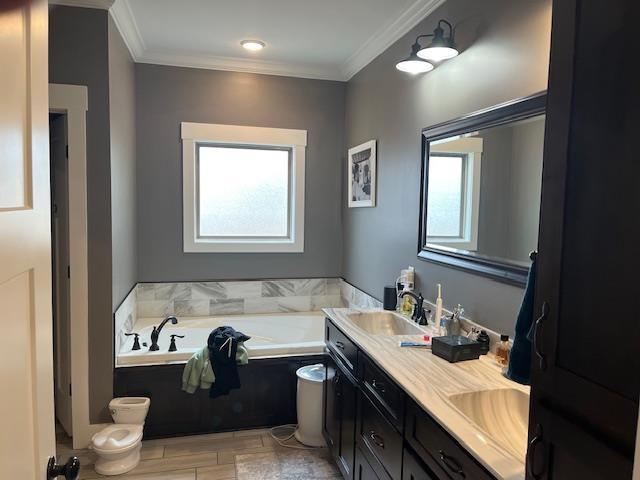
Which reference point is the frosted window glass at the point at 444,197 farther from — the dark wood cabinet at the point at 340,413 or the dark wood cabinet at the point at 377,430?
the dark wood cabinet at the point at 340,413

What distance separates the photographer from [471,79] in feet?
7.21

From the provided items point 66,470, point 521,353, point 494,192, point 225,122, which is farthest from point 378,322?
point 225,122

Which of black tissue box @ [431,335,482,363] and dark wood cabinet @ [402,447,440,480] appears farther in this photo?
black tissue box @ [431,335,482,363]

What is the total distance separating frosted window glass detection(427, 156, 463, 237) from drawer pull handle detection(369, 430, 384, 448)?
1043mm

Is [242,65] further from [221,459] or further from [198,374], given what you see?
[221,459]

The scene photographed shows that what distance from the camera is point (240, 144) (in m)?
3.94

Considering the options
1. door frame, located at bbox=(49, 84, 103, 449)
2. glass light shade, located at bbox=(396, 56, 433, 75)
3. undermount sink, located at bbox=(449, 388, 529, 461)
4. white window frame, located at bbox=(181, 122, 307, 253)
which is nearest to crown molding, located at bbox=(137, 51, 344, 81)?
white window frame, located at bbox=(181, 122, 307, 253)

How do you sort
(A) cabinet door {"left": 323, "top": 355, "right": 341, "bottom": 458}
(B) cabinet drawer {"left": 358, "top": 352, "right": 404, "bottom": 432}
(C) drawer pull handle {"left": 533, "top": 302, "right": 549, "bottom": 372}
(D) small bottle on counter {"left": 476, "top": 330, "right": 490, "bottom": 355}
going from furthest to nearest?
(A) cabinet door {"left": 323, "top": 355, "right": 341, "bottom": 458}
(D) small bottle on counter {"left": 476, "top": 330, "right": 490, "bottom": 355}
(B) cabinet drawer {"left": 358, "top": 352, "right": 404, "bottom": 432}
(C) drawer pull handle {"left": 533, "top": 302, "right": 549, "bottom": 372}

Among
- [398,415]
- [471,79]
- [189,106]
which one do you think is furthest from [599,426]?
[189,106]

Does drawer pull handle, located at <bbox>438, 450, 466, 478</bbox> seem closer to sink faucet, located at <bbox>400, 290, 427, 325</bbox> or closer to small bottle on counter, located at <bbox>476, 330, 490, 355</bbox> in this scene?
small bottle on counter, located at <bbox>476, 330, 490, 355</bbox>

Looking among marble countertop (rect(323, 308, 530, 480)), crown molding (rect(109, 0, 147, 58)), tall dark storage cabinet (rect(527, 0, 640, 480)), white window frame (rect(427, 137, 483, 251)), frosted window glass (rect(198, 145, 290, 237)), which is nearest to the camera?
tall dark storage cabinet (rect(527, 0, 640, 480))

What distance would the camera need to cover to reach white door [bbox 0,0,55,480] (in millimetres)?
773

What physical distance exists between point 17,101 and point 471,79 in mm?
1944

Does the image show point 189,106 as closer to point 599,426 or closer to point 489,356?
point 489,356
